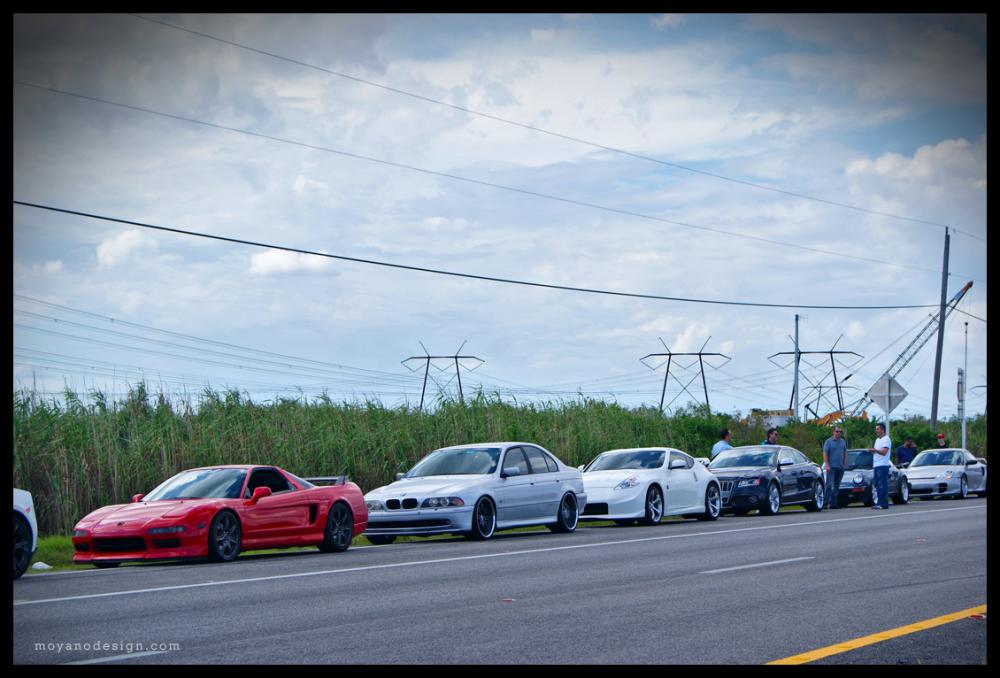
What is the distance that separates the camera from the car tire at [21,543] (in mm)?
12852

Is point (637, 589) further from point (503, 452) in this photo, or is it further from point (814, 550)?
point (503, 452)

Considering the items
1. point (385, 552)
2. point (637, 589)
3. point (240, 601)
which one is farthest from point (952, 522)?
point (240, 601)

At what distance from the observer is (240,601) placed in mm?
10672

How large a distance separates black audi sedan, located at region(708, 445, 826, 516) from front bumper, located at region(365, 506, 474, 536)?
9840 millimetres

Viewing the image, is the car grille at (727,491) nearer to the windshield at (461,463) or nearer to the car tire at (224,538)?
the windshield at (461,463)

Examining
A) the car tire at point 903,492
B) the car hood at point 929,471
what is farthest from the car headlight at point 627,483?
the car hood at point 929,471

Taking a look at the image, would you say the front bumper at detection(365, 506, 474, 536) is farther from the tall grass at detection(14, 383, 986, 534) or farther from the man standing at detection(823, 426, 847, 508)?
the man standing at detection(823, 426, 847, 508)

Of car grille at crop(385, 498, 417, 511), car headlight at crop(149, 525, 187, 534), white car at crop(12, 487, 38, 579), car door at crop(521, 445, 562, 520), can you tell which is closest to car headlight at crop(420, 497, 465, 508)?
car grille at crop(385, 498, 417, 511)

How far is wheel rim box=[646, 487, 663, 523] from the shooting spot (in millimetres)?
22766

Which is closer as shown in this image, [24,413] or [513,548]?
[513,548]

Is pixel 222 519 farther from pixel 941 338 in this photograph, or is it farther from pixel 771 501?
pixel 941 338

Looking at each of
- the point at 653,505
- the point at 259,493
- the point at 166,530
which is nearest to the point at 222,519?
the point at 259,493

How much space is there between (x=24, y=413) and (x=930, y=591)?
51.0 feet

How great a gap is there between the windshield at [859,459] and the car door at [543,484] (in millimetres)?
13849
